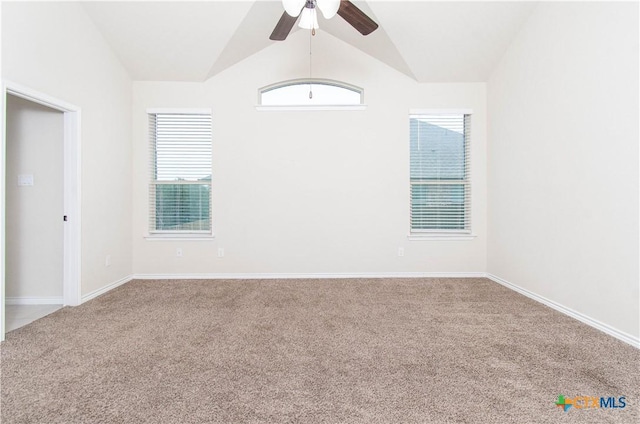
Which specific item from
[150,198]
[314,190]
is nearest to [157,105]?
[150,198]

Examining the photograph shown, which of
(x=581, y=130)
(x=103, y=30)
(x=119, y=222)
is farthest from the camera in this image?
(x=119, y=222)

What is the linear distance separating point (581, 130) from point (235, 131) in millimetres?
3751

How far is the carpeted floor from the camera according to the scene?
143cm

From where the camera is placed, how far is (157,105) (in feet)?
13.2

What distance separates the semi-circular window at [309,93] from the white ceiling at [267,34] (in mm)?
526

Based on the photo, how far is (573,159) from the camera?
8.60 feet

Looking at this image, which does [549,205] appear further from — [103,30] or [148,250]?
[103,30]

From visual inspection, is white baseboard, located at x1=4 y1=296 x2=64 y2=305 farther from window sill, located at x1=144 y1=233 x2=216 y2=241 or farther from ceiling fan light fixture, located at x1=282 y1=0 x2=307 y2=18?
ceiling fan light fixture, located at x1=282 y1=0 x2=307 y2=18

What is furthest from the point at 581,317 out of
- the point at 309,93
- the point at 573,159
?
the point at 309,93

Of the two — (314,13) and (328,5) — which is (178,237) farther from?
(328,5)

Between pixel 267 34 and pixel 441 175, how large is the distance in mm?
2998

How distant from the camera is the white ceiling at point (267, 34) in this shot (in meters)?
3.15

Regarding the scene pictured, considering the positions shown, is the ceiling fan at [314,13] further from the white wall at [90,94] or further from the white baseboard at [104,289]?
the white baseboard at [104,289]

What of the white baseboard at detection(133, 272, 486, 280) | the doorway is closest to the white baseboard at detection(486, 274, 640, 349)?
the white baseboard at detection(133, 272, 486, 280)
